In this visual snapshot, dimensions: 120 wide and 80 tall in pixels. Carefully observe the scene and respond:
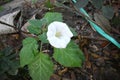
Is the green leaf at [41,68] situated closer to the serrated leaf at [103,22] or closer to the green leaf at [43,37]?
the green leaf at [43,37]

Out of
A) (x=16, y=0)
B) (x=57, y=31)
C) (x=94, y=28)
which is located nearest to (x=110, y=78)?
(x=94, y=28)

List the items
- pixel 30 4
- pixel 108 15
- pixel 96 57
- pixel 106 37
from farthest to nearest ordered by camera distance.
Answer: pixel 30 4 < pixel 96 57 < pixel 106 37 < pixel 108 15

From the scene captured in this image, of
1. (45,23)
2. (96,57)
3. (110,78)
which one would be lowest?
(110,78)

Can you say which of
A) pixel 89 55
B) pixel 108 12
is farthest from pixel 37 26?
pixel 89 55

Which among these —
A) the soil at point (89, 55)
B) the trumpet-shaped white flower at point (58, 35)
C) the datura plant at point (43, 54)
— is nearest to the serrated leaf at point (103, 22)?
the soil at point (89, 55)

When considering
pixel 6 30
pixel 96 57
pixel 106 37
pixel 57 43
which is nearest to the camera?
pixel 57 43

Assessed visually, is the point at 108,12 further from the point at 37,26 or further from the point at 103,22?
the point at 37,26

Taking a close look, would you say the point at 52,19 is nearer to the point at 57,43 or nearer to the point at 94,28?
the point at 57,43
